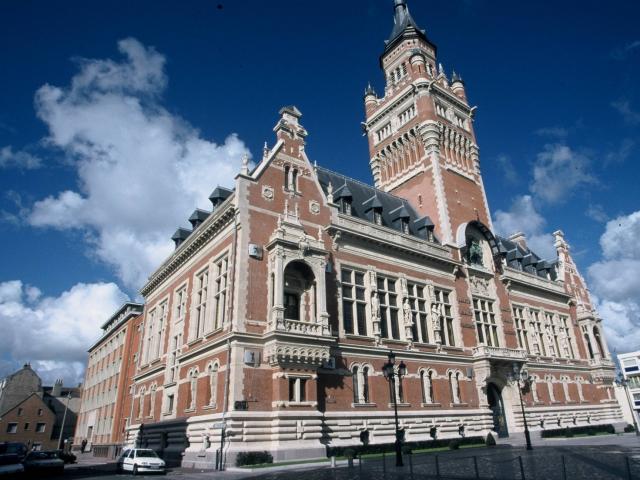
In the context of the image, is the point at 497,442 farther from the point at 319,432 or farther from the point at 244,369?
the point at 244,369

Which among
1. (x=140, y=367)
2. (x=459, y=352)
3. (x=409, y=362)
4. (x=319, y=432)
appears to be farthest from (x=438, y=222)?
(x=140, y=367)

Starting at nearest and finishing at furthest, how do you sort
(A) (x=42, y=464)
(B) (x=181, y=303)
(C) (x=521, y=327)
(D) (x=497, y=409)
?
(A) (x=42, y=464), (B) (x=181, y=303), (D) (x=497, y=409), (C) (x=521, y=327)

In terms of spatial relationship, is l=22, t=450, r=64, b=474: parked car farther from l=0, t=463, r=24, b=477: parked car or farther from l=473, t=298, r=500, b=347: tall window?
l=473, t=298, r=500, b=347: tall window

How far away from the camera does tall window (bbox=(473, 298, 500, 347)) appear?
42.3 m

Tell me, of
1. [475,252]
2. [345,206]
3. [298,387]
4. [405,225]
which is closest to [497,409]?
[475,252]

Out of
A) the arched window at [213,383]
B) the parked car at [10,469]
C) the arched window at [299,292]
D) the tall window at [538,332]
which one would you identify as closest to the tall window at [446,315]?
the arched window at [299,292]

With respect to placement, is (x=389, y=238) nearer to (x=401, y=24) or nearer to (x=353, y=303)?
(x=353, y=303)

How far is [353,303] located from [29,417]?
71.4 meters

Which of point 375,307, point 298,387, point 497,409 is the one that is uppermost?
point 375,307

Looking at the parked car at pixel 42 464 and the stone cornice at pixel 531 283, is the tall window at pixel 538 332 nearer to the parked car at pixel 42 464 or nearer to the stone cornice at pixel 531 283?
the stone cornice at pixel 531 283

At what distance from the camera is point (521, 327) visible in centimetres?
4762

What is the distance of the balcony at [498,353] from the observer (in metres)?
39.1

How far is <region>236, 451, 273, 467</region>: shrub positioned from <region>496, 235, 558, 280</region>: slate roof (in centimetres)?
3774

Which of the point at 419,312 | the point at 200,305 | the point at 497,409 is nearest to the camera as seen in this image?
the point at 200,305
